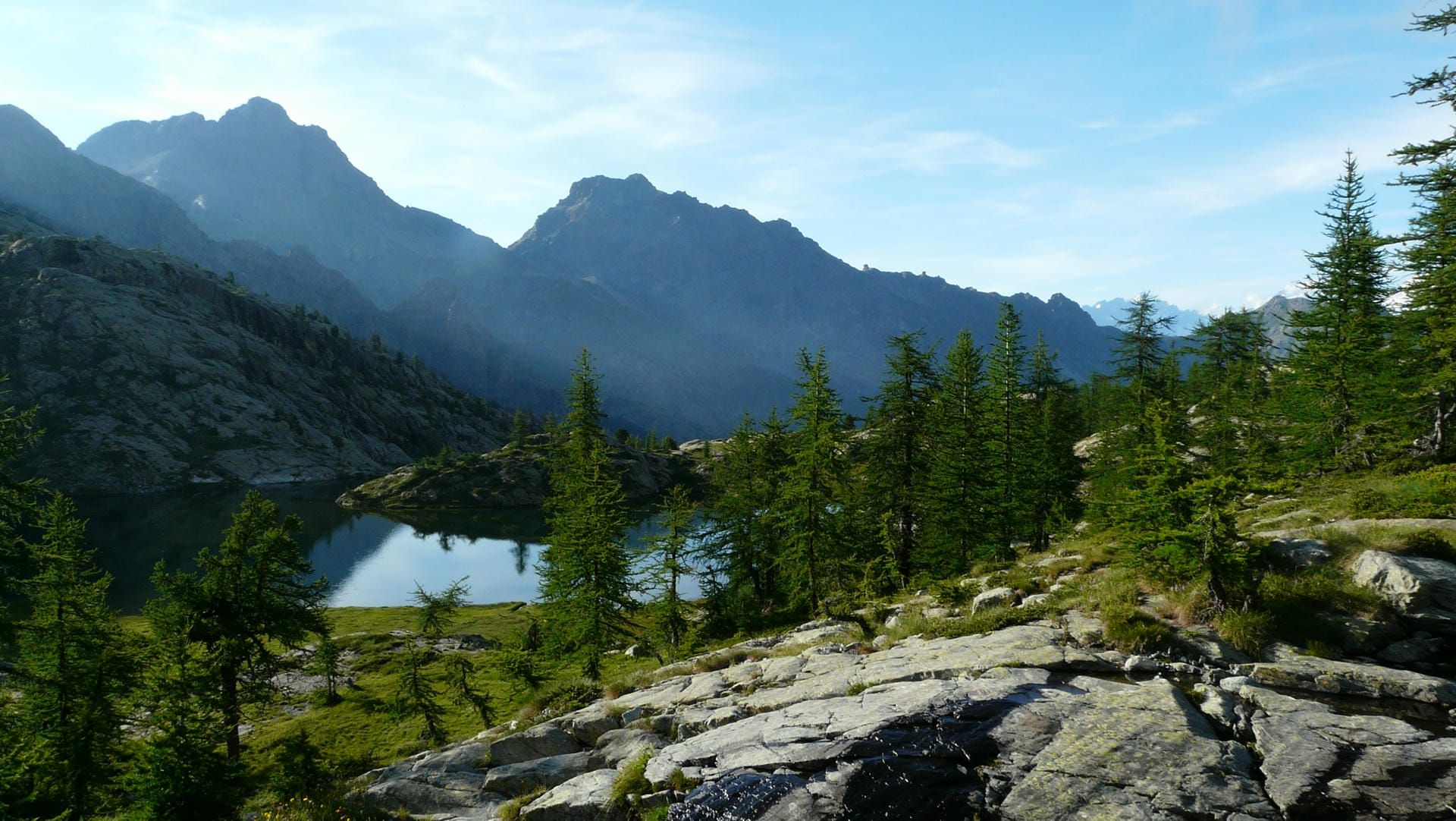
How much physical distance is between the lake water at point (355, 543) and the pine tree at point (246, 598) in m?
40.6

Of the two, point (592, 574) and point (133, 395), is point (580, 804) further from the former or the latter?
point (133, 395)

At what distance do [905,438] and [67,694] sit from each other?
119 ft

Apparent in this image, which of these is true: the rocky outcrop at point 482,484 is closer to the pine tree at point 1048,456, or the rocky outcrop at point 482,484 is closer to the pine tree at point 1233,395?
the pine tree at point 1048,456

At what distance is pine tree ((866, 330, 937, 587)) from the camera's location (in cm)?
3488

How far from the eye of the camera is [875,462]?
120ft

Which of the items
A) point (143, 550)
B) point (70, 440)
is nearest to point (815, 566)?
point (143, 550)

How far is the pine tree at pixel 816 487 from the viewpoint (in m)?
29.0

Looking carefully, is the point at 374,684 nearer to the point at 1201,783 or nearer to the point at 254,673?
the point at 254,673

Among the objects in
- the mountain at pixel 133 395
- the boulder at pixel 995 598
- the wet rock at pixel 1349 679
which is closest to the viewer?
the wet rock at pixel 1349 679

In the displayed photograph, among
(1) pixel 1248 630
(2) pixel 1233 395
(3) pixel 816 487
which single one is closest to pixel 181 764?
(3) pixel 816 487

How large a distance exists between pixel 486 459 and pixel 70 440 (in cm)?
10245

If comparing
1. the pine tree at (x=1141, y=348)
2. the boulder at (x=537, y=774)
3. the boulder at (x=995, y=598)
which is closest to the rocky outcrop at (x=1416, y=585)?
the boulder at (x=995, y=598)

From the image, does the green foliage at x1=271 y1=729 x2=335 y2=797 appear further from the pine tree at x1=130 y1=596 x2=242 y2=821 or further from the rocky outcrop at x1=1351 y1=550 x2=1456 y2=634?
the rocky outcrop at x1=1351 y1=550 x2=1456 y2=634

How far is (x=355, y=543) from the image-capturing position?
342 ft
